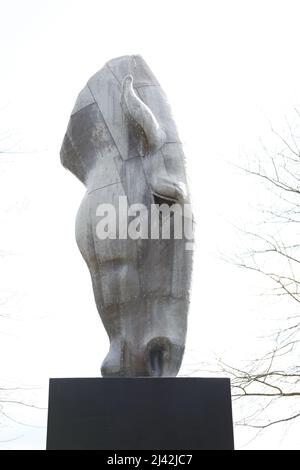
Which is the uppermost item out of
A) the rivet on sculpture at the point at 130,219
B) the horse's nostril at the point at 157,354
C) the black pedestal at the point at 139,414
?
the rivet on sculpture at the point at 130,219

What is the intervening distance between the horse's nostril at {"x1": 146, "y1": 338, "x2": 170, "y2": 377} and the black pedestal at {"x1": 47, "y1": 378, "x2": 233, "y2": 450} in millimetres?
512

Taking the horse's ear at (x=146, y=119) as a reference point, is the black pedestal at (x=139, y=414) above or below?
below

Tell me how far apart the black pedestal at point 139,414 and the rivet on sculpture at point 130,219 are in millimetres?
537

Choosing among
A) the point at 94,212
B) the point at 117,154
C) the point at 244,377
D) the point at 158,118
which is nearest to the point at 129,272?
the point at 94,212

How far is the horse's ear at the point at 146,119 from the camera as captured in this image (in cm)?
480

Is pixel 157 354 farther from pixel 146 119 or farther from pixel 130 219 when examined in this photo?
pixel 146 119

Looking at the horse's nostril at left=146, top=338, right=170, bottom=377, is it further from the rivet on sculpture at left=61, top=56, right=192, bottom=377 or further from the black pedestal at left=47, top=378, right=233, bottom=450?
the black pedestal at left=47, top=378, right=233, bottom=450

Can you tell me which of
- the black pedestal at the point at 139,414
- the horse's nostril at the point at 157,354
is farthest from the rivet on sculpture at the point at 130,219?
the black pedestal at the point at 139,414

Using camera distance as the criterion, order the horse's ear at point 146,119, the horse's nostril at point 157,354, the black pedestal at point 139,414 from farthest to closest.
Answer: the horse's ear at point 146,119 < the horse's nostril at point 157,354 < the black pedestal at point 139,414

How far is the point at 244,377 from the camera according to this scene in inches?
361

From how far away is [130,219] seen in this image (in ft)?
15.2

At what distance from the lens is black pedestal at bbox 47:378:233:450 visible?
144 inches

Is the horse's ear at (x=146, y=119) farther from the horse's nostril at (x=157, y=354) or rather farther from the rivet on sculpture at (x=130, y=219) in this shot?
the horse's nostril at (x=157, y=354)

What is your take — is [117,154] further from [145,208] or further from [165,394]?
[165,394]
